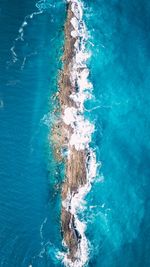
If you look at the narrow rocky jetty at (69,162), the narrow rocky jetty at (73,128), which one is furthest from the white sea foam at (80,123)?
the narrow rocky jetty at (69,162)

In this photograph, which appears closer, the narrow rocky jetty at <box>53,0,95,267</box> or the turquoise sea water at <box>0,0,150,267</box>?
the turquoise sea water at <box>0,0,150,267</box>

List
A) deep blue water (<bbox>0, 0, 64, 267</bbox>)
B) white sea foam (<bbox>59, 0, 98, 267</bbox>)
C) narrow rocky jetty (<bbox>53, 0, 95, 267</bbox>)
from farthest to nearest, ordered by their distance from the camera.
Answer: narrow rocky jetty (<bbox>53, 0, 95, 267</bbox>) < white sea foam (<bbox>59, 0, 98, 267</bbox>) < deep blue water (<bbox>0, 0, 64, 267</bbox>)

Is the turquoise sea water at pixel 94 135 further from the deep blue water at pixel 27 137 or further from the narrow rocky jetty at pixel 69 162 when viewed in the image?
the narrow rocky jetty at pixel 69 162

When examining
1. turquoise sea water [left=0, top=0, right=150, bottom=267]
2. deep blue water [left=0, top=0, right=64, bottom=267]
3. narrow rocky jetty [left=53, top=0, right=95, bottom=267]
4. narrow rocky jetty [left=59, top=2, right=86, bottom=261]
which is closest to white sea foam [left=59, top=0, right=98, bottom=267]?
narrow rocky jetty [left=53, top=0, right=95, bottom=267]

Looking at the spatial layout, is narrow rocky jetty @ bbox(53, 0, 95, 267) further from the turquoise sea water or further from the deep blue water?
the deep blue water

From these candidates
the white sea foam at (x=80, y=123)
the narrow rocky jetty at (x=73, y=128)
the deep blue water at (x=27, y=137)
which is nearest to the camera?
the deep blue water at (x=27, y=137)

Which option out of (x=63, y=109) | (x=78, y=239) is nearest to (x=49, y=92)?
(x=63, y=109)
